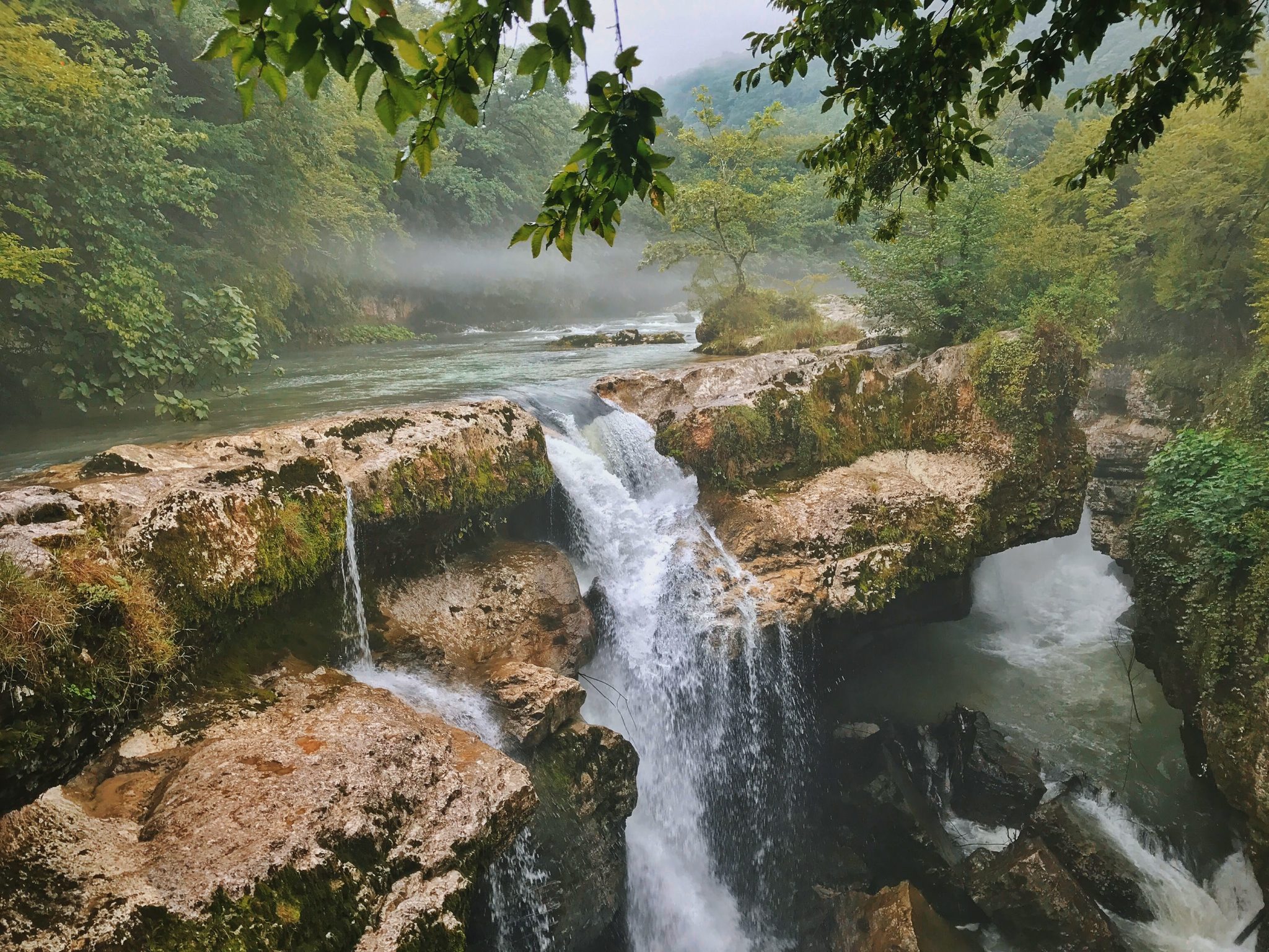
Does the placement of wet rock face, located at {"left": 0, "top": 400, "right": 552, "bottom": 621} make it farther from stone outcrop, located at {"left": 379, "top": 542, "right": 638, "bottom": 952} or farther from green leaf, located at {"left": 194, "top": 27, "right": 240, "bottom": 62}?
green leaf, located at {"left": 194, "top": 27, "right": 240, "bottom": 62}

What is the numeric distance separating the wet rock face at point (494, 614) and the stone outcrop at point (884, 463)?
2597mm

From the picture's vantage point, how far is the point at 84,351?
30.0 feet

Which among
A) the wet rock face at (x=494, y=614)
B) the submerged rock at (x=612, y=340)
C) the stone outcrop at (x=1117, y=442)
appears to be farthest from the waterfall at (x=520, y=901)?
the submerged rock at (x=612, y=340)

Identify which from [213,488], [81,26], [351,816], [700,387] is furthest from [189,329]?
[351,816]

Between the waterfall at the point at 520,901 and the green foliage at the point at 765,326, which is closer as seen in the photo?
the waterfall at the point at 520,901

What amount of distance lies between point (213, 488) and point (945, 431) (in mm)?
10338

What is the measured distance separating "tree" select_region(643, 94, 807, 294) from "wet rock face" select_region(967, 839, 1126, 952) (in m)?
16.1

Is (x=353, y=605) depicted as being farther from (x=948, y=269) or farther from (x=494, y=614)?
(x=948, y=269)

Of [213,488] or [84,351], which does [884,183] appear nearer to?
[213,488]

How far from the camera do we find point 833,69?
3158 mm

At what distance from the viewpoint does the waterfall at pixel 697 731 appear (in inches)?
302

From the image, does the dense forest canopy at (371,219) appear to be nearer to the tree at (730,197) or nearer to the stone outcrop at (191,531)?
the tree at (730,197)

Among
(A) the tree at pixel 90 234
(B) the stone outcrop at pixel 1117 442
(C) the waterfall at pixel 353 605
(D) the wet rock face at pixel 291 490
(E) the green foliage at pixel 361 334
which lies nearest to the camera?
(D) the wet rock face at pixel 291 490

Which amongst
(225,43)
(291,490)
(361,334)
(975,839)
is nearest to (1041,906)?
(975,839)
